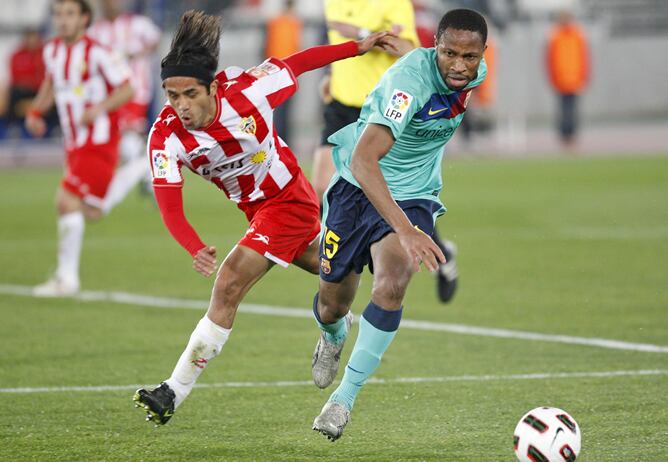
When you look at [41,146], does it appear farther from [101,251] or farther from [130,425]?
[130,425]

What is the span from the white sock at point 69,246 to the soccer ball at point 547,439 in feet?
19.4

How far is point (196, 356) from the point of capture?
604 centimetres

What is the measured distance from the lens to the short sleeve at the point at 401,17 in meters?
8.88

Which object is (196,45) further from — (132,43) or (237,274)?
(132,43)

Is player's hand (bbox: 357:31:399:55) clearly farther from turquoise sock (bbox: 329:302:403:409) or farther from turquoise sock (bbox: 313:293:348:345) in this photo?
turquoise sock (bbox: 329:302:403:409)

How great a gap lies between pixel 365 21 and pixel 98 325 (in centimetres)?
276

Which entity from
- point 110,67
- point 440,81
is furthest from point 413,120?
point 110,67

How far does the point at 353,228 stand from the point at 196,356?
3.14 ft

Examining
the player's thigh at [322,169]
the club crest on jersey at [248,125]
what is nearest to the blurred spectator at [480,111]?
the player's thigh at [322,169]

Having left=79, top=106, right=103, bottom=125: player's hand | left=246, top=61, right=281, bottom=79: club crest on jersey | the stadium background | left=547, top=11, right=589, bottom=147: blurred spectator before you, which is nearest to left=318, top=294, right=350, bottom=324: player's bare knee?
the stadium background

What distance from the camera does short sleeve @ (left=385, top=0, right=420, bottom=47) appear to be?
29.1ft

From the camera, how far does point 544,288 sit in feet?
33.2

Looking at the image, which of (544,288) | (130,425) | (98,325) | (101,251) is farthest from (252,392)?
(101,251)

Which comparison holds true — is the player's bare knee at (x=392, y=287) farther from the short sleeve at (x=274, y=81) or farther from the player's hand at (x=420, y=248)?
the short sleeve at (x=274, y=81)
